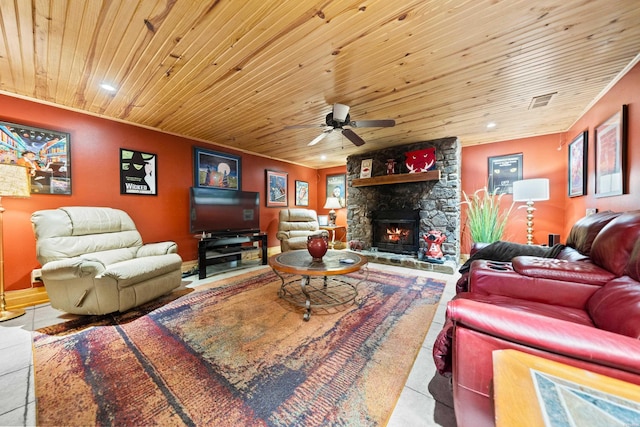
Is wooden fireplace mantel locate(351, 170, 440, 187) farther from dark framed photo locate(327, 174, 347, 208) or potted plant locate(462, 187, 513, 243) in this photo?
dark framed photo locate(327, 174, 347, 208)

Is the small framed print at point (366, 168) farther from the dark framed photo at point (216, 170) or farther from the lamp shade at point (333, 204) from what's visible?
the dark framed photo at point (216, 170)

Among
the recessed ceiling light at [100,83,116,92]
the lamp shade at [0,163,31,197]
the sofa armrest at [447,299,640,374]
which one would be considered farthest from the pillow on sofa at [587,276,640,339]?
the lamp shade at [0,163,31,197]

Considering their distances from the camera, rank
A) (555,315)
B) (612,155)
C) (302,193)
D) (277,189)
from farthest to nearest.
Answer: (302,193), (277,189), (612,155), (555,315)

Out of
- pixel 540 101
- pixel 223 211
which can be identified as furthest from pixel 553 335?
pixel 223 211

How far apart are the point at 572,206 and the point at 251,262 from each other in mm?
5184

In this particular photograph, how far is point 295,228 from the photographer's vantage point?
489 centimetres

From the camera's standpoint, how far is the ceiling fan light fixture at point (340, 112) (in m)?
2.37

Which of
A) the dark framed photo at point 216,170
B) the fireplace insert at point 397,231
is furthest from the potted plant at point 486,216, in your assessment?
the dark framed photo at point 216,170

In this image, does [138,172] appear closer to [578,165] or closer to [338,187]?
[338,187]

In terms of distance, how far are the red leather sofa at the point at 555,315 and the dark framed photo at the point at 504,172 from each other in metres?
2.52

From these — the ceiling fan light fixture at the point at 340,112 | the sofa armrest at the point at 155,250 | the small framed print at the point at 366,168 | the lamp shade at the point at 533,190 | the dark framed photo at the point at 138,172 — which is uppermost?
the ceiling fan light fixture at the point at 340,112

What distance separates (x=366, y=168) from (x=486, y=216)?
7.43 ft

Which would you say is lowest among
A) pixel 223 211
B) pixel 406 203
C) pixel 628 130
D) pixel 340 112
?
pixel 223 211

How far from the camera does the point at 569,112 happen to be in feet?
9.22
